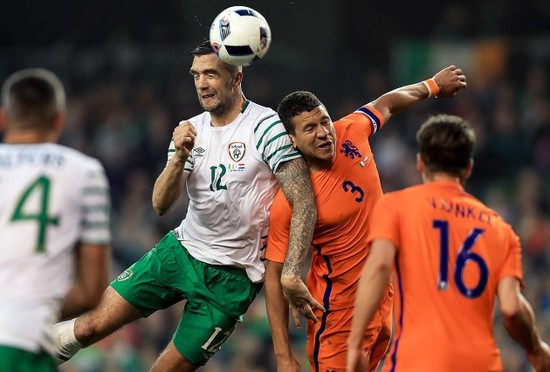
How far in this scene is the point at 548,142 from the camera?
15.8 meters

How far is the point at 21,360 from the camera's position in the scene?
5461 millimetres

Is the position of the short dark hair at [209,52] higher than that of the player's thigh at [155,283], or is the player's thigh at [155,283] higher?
the short dark hair at [209,52]

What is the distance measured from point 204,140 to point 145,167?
895 cm

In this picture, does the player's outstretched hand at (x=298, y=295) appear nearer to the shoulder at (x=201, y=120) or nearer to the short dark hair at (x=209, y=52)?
the shoulder at (x=201, y=120)

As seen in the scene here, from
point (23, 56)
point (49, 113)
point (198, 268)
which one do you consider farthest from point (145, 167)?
point (49, 113)

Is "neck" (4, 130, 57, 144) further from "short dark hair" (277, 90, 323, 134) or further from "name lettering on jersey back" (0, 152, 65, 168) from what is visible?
"short dark hair" (277, 90, 323, 134)

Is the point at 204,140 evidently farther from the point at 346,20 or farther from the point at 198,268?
the point at 346,20

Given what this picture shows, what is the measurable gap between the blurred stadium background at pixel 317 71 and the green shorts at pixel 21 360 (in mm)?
9547

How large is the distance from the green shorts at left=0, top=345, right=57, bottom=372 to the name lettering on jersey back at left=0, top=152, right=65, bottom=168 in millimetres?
867

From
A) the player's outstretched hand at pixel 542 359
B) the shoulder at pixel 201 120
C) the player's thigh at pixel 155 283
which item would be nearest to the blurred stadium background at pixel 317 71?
the shoulder at pixel 201 120

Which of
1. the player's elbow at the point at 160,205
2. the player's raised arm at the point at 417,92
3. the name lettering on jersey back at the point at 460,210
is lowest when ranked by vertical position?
the player's elbow at the point at 160,205

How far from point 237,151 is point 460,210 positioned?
221 cm

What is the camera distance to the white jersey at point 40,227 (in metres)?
5.45

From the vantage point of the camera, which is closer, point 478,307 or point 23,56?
point 478,307
